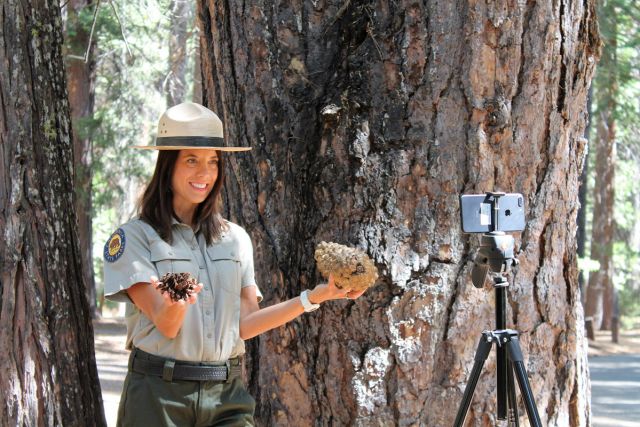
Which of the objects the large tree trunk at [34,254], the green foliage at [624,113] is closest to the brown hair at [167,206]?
the large tree trunk at [34,254]

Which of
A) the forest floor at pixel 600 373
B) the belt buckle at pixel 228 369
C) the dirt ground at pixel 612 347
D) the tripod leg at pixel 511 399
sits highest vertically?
the belt buckle at pixel 228 369

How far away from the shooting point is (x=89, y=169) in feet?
52.9

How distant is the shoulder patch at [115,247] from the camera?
2896 millimetres

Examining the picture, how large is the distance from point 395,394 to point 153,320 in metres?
1.17

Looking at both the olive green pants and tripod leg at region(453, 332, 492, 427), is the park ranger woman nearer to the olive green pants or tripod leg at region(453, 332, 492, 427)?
the olive green pants

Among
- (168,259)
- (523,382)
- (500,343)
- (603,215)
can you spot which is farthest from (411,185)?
(603,215)

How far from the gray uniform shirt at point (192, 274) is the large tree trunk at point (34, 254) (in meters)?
1.26

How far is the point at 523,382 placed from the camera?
3195 millimetres

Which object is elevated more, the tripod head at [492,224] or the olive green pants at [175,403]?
the tripod head at [492,224]

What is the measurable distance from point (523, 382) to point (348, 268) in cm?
94

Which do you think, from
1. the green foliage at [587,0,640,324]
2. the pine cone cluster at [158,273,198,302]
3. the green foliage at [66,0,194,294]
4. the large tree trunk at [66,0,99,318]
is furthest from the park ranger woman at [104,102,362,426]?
the large tree trunk at [66,0,99,318]

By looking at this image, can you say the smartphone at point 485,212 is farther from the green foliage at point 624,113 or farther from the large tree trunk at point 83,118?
the large tree trunk at point 83,118

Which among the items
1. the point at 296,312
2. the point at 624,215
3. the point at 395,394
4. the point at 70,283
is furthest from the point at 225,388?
the point at 624,215

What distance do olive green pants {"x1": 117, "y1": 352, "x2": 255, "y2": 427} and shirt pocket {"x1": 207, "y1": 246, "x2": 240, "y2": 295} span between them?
0.33m
